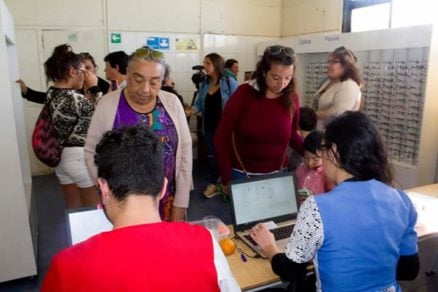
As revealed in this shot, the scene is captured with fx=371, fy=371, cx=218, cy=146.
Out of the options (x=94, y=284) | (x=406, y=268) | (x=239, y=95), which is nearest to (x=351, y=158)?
(x=406, y=268)

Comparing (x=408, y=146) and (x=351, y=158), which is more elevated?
(x=351, y=158)

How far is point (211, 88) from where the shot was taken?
13.1 feet

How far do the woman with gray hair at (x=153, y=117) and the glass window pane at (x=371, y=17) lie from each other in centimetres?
356

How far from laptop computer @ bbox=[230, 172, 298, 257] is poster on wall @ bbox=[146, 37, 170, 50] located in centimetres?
385

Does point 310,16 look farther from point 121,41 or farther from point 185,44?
point 121,41

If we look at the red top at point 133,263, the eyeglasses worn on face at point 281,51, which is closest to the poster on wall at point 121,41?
the eyeglasses worn on face at point 281,51

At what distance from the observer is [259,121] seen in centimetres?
198

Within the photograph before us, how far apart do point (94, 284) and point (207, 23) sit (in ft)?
16.4

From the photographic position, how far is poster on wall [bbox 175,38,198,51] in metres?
5.16

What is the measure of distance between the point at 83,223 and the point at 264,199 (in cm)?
Answer: 78

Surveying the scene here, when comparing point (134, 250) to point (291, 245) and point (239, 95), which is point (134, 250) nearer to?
point (291, 245)

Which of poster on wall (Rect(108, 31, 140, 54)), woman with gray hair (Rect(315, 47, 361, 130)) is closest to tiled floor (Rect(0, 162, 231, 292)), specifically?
woman with gray hair (Rect(315, 47, 361, 130))

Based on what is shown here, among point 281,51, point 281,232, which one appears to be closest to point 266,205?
point 281,232

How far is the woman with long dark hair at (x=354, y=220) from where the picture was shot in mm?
1071
